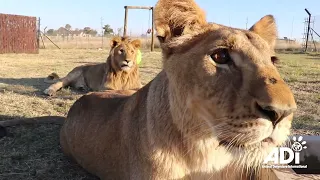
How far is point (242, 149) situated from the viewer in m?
2.04

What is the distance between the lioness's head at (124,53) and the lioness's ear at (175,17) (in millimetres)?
6168

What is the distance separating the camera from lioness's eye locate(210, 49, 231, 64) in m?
2.10

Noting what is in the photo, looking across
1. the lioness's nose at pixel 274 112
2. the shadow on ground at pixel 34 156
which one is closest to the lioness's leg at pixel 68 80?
the shadow on ground at pixel 34 156

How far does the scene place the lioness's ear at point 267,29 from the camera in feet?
9.09

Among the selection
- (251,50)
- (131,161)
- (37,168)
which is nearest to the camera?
(251,50)

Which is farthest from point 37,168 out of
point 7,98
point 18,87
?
point 18,87

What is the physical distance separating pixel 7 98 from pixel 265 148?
19.0 feet

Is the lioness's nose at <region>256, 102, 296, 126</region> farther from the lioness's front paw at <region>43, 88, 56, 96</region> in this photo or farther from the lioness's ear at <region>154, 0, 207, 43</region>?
the lioness's front paw at <region>43, 88, 56, 96</region>

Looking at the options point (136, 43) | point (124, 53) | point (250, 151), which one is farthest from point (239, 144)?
point (136, 43)

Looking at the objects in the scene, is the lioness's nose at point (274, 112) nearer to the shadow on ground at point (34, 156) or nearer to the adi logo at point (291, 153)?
the adi logo at point (291, 153)

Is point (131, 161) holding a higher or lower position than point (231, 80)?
lower

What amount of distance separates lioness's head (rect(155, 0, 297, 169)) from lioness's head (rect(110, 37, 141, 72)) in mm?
6199

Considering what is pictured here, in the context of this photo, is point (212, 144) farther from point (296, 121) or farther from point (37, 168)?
point (296, 121)

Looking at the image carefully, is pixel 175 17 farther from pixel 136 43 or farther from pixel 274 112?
pixel 136 43
